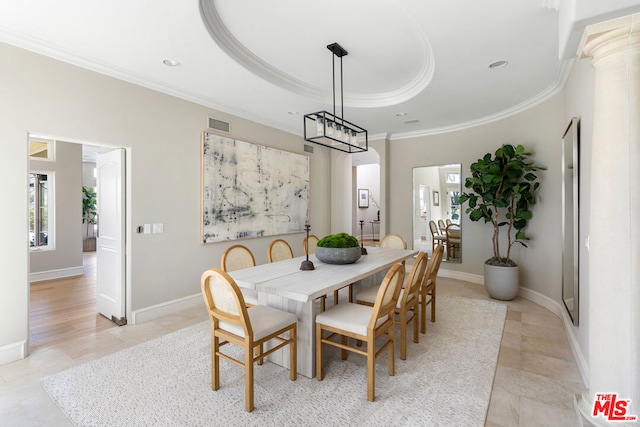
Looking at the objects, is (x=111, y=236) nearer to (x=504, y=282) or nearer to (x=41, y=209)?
(x=41, y=209)

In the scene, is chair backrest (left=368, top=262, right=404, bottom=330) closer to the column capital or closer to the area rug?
the area rug

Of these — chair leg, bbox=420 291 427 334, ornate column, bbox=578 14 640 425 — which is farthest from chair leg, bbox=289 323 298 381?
ornate column, bbox=578 14 640 425

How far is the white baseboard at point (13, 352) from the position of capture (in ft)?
8.68

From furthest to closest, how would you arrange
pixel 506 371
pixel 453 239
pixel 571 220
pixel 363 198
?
pixel 363 198
pixel 453 239
pixel 571 220
pixel 506 371

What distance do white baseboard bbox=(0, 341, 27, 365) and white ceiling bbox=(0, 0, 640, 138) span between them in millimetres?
2572

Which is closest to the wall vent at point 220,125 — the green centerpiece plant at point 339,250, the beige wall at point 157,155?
the beige wall at point 157,155

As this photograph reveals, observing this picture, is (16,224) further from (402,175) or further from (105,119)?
(402,175)

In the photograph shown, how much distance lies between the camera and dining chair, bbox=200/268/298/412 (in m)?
1.98

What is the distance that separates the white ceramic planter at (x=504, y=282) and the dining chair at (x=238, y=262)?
3251mm

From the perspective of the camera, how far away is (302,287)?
2.22 meters

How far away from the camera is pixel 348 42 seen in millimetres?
2979

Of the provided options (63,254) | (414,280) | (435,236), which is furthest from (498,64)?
(63,254)

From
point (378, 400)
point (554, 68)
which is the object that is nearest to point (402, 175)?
point (554, 68)

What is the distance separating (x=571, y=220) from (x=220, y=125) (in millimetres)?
4203
